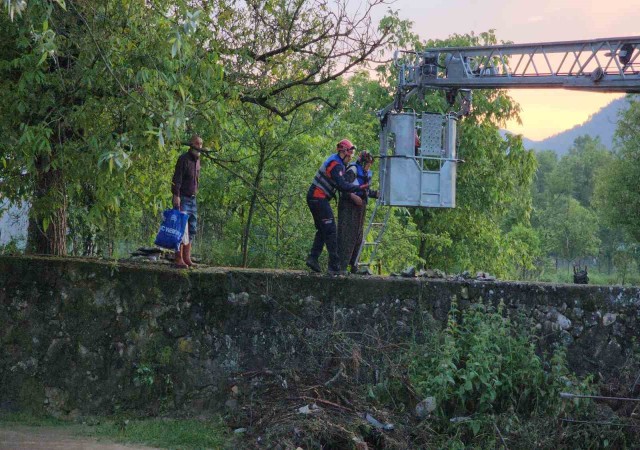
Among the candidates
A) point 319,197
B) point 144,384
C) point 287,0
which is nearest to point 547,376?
point 319,197

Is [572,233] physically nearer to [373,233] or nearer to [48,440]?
[373,233]

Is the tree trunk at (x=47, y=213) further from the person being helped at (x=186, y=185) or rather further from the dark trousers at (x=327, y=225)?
the dark trousers at (x=327, y=225)

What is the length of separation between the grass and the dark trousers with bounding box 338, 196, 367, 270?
10.3ft

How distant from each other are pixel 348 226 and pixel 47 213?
3.75m

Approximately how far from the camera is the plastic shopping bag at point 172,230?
995 cm

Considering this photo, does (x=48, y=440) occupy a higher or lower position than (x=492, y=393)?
lower

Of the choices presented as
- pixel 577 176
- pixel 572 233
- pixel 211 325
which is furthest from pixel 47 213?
pixel 577 176

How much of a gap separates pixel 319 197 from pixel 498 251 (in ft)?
68.6

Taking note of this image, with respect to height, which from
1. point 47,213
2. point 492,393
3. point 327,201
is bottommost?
point 492,393

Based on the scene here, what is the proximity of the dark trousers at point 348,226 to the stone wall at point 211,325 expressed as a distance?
1324 mm

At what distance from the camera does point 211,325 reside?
985cm

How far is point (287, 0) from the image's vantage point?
12203 mm

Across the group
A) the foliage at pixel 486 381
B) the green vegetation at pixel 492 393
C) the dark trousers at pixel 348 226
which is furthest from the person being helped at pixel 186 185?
the foliage at pixel 486 381

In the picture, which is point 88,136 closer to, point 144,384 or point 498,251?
point 144,384
